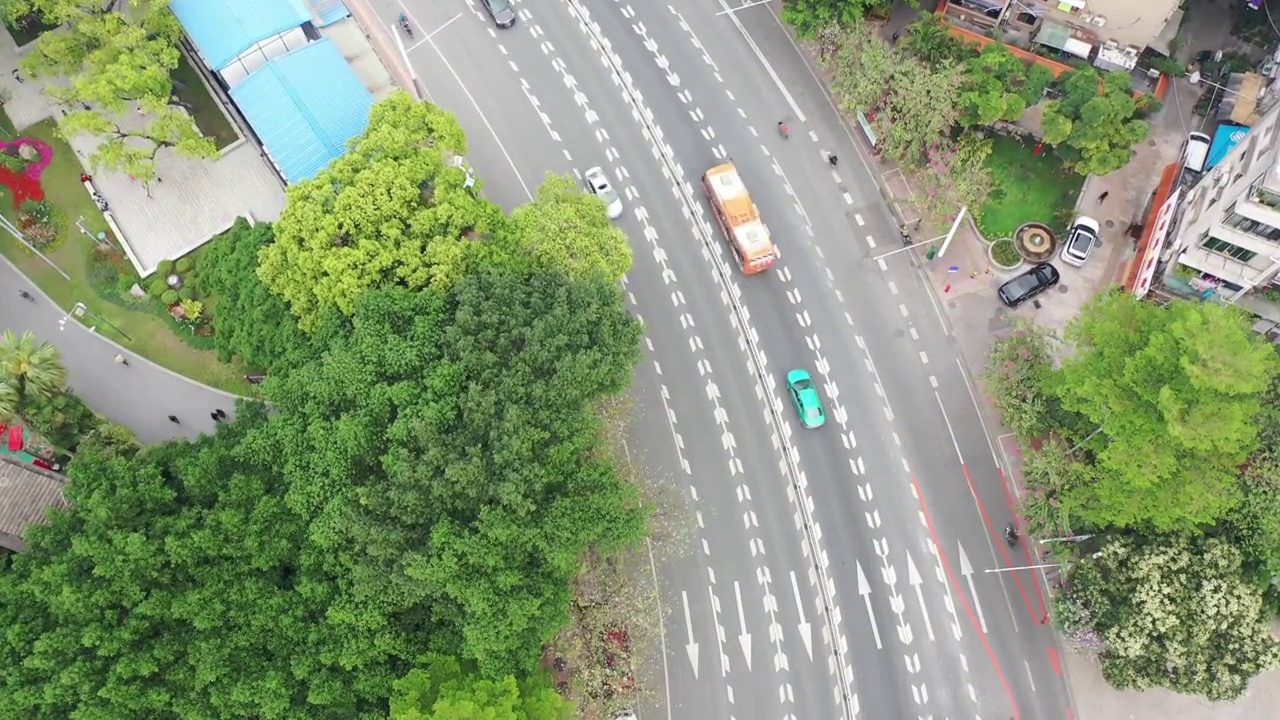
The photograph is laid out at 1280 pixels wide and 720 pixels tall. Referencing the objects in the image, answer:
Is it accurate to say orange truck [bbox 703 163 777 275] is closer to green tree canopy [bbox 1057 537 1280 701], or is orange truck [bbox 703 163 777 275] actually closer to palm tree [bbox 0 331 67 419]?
green tree canopy [bbox 1057 537 1280 701]

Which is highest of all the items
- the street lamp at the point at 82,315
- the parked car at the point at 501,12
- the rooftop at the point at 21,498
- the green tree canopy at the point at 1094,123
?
the parked car at the point at 501,12

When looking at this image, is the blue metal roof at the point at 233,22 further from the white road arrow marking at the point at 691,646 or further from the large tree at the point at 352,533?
the white road arrow marking at the point at 691,646

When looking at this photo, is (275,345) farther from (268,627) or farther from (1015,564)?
(1015,564)

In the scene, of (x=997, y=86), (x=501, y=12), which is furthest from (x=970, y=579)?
(x=501, y=12)

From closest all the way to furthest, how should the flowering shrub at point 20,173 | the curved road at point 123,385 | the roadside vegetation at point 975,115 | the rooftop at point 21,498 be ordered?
the rooftop at point 21,498 → the roadside vegetation at point 975,115 → the curved road at point 123,385 → the flowering shrub at point 20,173

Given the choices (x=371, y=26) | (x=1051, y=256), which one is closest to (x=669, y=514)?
(x=1051, y=256)

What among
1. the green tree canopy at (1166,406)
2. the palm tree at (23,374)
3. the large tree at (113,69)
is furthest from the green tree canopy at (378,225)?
the green tree canopy at (1166,406)
